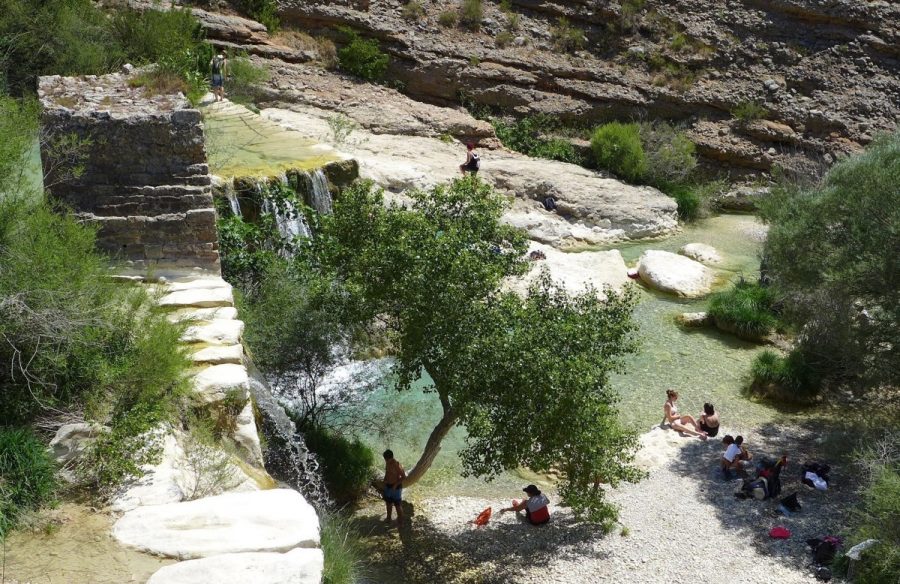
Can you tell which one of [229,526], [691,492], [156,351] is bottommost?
[691,492]

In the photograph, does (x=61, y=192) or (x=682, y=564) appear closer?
(x=61, y=192)

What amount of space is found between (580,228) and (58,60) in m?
12.5

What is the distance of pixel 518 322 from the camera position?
9.55 meters

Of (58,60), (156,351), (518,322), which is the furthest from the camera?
(58,60)

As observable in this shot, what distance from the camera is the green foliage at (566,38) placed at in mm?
27969

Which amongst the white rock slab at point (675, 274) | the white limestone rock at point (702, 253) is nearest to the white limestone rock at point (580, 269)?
the white rock slab at point (675, 274)

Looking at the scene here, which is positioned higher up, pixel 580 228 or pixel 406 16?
pixel 406 16

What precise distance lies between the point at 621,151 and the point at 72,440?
789 inches

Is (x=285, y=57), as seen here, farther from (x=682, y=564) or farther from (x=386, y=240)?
(x=682, y=564)

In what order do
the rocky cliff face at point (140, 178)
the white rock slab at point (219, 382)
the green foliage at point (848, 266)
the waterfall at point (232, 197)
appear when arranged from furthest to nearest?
the waterfall at point (232, 197), the green foliage at point (848, 266), the rocky cliff face at point (140, 178), the white rock slab at point (219, 382)

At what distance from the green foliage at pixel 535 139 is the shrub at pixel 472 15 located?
3.70 m

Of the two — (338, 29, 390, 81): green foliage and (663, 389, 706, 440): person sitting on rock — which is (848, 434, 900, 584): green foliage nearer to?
(663, 389, 706, 440): person sitting on rock

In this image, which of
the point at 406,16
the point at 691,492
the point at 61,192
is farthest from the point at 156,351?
the point at 406,16

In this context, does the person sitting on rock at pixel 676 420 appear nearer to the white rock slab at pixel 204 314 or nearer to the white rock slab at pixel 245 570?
the white rock slab at pixel 204 314
